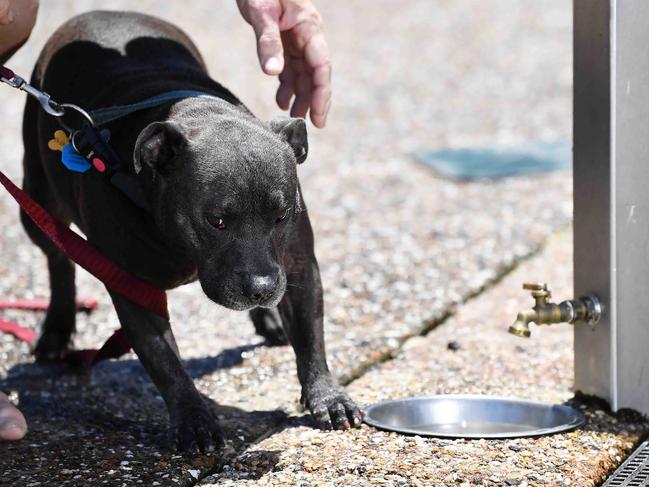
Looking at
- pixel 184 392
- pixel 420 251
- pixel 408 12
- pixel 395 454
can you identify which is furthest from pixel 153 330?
pixel 408 12

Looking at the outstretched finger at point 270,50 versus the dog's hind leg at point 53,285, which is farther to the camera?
the dog's hind leg at point 53,285

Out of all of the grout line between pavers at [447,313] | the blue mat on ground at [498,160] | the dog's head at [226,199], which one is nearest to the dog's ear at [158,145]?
the dog's head at [226,199]

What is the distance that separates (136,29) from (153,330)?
1.27 meters

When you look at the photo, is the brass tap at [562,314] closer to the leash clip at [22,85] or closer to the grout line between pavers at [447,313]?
the grout line between pavers at [447,313]

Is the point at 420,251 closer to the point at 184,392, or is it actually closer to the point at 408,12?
the point at 184,392

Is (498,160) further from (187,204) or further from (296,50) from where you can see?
(187,204)

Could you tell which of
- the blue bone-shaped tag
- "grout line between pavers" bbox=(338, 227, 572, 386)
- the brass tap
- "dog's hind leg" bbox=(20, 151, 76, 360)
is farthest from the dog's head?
"dog's hind leg" bbox=(20, 151, 76, 360)

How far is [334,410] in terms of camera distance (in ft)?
11.4

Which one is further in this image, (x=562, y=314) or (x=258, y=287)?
(x=562, y=314)

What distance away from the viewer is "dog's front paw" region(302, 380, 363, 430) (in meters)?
3.46

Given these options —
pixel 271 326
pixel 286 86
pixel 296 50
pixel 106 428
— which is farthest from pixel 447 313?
pixel 106 428

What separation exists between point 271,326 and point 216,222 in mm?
1395

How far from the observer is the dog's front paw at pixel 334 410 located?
3.46 meters

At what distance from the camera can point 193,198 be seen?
318 centimetres
